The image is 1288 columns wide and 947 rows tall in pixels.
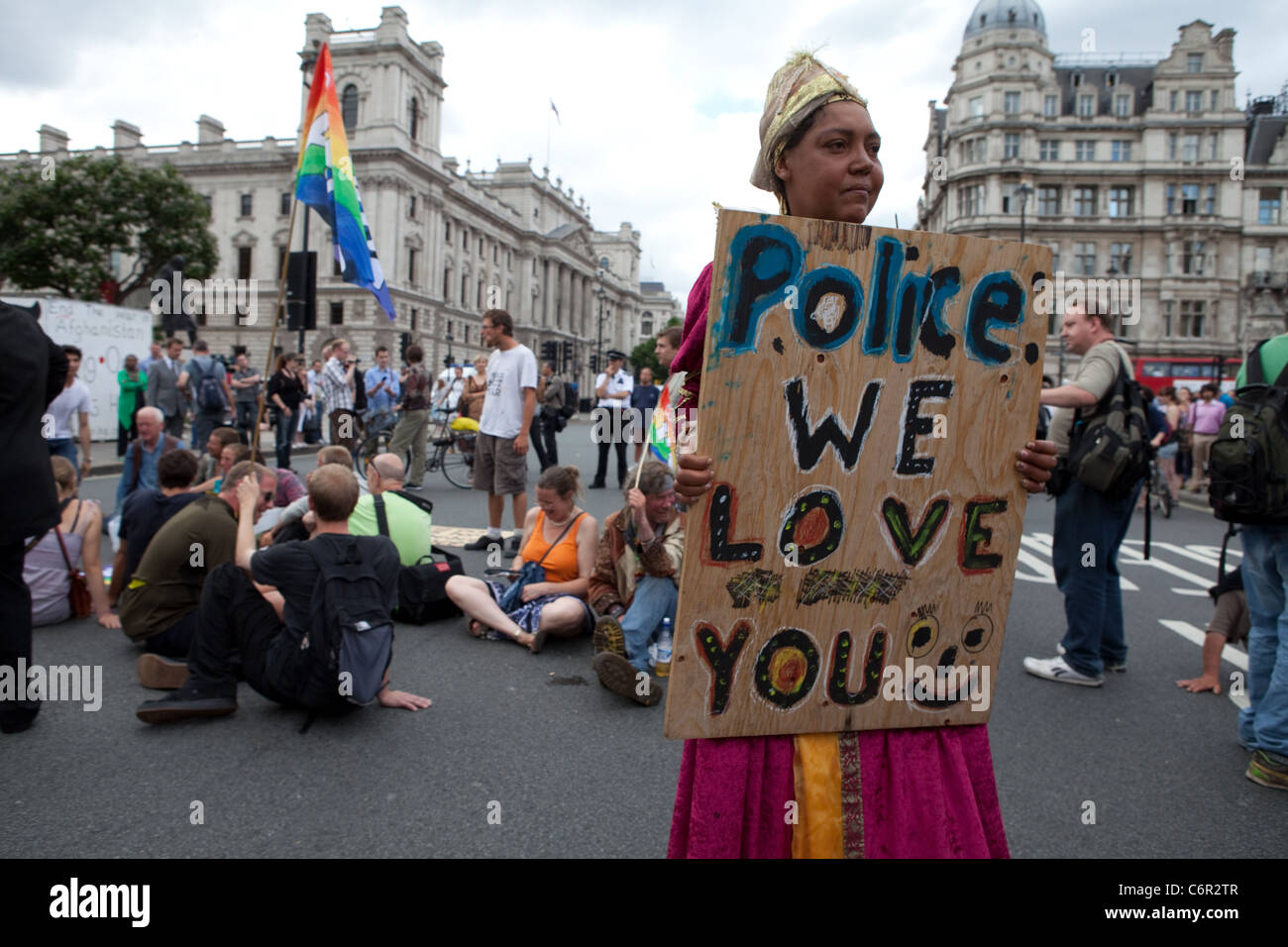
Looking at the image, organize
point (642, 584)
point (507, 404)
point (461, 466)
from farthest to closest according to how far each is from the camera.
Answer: point (461, 466) → point (507, 404) → point (642, 584)

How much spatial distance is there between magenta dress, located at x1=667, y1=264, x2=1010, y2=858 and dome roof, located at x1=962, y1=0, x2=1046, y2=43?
231ft

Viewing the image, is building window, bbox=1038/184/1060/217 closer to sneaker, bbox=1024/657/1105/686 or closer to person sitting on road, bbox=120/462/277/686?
sneaker, bbox=1024/657/1105/686

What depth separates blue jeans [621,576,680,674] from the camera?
15.3ft

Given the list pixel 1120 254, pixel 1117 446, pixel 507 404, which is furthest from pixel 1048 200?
pixel 1117 446

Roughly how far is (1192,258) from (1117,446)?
2543 inches

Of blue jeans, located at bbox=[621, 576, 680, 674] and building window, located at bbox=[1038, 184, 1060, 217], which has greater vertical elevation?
building window, located at bbox=[1038, 184, 1060, 217]

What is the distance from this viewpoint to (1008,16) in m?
60.0

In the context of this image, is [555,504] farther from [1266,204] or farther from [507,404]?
[1266,204]

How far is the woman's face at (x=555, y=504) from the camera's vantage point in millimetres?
5555

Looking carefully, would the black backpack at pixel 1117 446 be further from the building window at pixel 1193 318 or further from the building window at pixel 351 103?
the building window at pixel 1193 318

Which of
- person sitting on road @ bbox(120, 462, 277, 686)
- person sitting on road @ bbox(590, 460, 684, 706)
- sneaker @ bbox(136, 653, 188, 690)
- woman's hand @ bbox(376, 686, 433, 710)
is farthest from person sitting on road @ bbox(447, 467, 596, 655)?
sneaker @ bbox(136, 653, 188, 690)

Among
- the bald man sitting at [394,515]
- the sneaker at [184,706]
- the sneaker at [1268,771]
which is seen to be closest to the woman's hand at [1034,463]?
the sneaker at [1268,771]

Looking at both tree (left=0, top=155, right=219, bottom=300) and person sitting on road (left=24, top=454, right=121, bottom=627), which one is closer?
person sitting on road (left=24, top=454, right=121, bottom=627)
